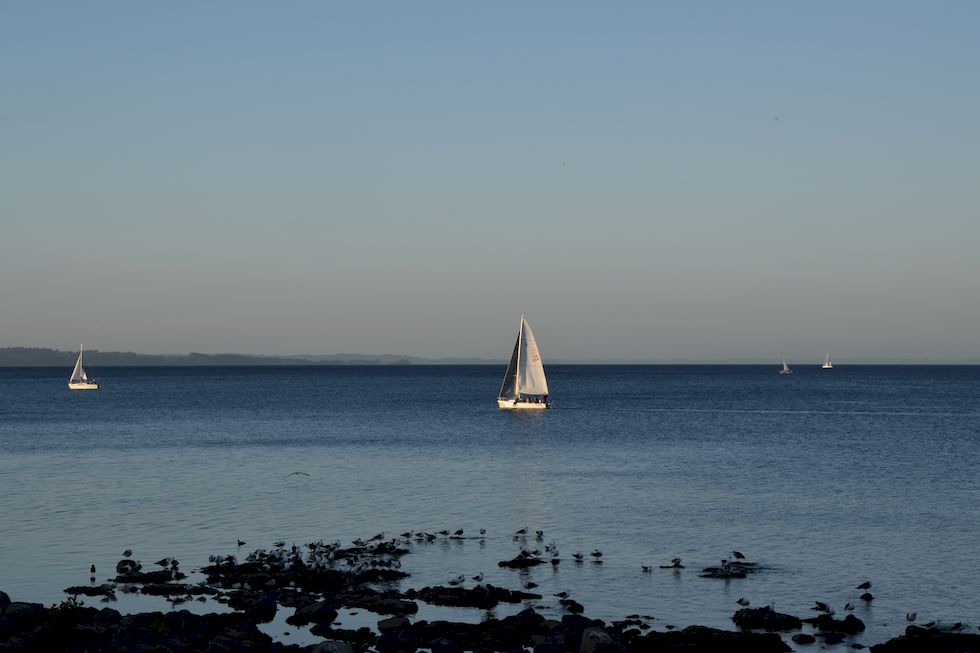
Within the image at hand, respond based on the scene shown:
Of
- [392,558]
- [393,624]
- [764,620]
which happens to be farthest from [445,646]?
[392,558]

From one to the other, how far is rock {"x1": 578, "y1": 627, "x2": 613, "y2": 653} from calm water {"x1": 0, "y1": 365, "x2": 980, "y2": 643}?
5.38m

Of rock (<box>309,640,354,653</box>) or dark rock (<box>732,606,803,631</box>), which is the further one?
dark rock (<box>732,606,803,631</box>)

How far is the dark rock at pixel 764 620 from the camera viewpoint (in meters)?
32.0

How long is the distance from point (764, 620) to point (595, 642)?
700 cm

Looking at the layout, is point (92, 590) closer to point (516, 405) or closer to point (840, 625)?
point (840, 625)

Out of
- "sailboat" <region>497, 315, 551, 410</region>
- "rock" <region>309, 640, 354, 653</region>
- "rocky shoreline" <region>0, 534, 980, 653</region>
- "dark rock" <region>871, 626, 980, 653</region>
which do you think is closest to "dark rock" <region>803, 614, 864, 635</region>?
"rocky shoreline" <region>0, 534, 980, 653</region>

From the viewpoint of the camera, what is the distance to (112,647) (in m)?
27.8

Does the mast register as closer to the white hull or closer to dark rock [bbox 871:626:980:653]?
the white hull

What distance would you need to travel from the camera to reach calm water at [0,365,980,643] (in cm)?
3791

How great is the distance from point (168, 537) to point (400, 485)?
19.4m

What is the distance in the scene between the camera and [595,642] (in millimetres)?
27703

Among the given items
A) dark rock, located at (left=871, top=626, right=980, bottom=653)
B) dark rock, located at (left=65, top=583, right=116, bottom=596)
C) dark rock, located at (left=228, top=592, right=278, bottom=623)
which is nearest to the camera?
dark rock, located at (left=871, top=626, right=980, bottom=653)

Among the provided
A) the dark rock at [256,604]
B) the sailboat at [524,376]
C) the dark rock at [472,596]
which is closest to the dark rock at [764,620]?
the dark rock at [472,596]

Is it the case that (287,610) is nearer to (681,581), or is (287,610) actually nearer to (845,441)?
(681,581)
